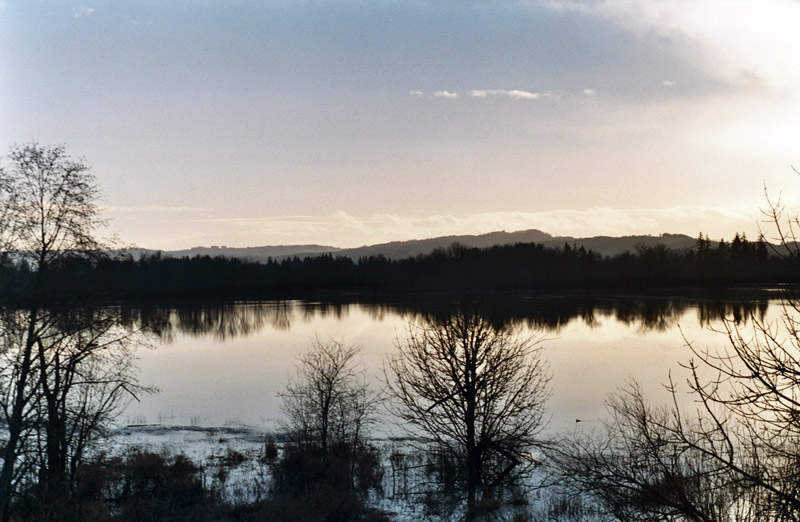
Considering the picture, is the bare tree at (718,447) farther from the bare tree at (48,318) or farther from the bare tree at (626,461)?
the bare tree at (48,318)

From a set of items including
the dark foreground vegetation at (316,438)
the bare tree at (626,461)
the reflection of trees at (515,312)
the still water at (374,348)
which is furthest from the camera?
the reflection of trees at (515,312)

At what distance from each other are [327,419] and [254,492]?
4.84 meters

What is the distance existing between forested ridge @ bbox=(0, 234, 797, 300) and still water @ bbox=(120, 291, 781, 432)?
932 inches

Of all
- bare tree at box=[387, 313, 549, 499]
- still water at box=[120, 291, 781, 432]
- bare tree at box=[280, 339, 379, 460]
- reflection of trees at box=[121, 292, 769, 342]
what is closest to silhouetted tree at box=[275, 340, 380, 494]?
bare tree at box=[280, 339, 379, 460]

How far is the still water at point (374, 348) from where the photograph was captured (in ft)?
92.6

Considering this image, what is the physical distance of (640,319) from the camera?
58.0m

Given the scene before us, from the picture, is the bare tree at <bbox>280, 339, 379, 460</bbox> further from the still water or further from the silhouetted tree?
the still water

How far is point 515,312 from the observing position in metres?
59.3

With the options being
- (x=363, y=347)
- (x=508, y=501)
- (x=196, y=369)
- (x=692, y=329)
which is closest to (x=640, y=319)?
(x=692, y=329)

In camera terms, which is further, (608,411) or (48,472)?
(608,411)

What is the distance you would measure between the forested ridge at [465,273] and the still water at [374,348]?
23.7 metres

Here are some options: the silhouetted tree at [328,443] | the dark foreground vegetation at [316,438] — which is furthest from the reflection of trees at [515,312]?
the dark foreground vegetation at [316,438]

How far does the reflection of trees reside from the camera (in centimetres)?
5391

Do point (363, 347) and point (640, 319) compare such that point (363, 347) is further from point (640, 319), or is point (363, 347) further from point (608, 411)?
point (640, 319)
